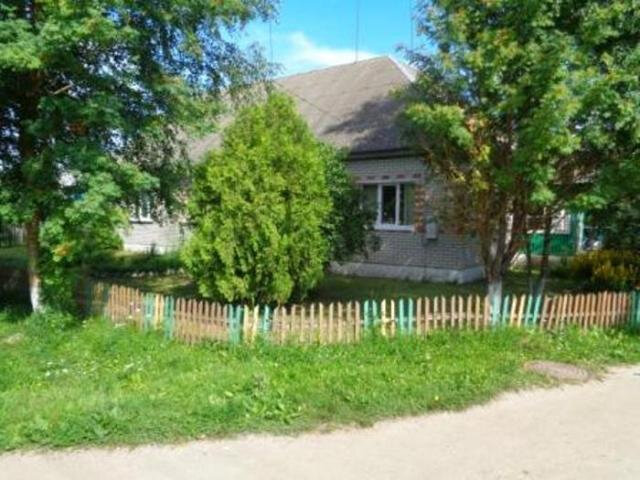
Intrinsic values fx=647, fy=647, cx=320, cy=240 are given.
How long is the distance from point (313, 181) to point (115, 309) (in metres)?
3.62

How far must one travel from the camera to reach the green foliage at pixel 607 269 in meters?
12.7

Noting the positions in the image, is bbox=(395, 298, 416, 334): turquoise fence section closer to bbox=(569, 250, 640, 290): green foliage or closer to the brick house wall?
the brick house wall

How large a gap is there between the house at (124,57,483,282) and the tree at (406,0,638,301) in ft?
12.1

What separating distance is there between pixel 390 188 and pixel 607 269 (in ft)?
17.4

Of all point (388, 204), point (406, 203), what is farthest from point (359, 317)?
point (388, 204)

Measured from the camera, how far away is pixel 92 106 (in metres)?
8.78

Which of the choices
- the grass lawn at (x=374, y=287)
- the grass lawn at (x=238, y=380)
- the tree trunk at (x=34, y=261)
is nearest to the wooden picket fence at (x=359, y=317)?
the grass lawn at (x=238, y=380)

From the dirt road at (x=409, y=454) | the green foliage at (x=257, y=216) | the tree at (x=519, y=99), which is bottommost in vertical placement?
the dirt road at (x=409, y=454)

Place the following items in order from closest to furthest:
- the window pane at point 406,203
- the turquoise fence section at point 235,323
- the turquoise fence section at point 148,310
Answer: the turquoise fence section at point 235,323
the turquoise fence section at point 148,310
the window pane at point 406,203

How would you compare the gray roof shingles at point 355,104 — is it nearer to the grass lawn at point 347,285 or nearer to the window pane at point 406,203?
the window pane at point 406,203

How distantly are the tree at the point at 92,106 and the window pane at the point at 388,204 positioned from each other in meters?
5.93

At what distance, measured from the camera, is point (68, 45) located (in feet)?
27.7

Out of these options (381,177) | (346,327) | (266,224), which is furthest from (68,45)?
(381,177)

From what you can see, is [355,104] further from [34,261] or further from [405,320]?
[405,320]
